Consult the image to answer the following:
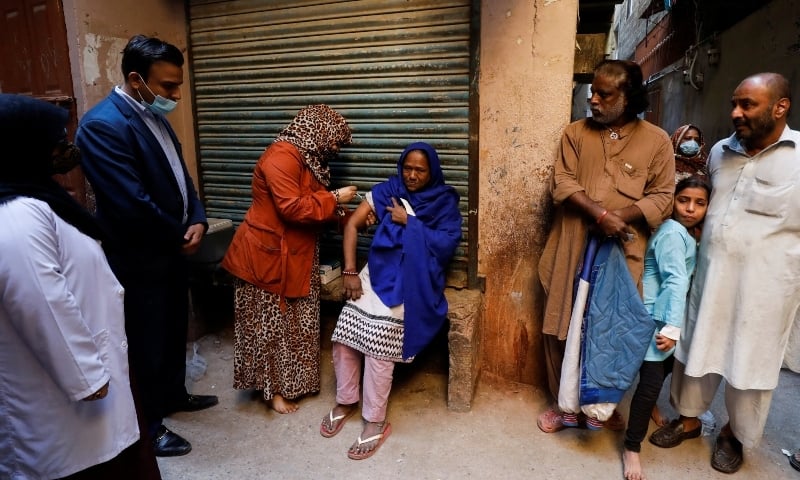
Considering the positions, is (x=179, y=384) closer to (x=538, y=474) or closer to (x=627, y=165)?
(x=538, y=474)

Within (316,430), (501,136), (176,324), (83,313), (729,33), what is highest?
(729,33)

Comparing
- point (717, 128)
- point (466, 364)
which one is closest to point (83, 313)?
point (466, 364)

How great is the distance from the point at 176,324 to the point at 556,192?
230cm

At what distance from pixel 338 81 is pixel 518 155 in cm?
132

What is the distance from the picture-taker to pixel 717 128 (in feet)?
24.5

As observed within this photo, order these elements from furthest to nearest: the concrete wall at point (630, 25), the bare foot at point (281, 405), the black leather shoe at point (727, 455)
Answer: the concrete wall at point (630, 25) → the bare foot at point (281, 405) → the black leather shoe at point (727, 455)

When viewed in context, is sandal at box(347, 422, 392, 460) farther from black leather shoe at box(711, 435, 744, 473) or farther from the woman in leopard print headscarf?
black leather shoe at box(711, 435, 744, 473)

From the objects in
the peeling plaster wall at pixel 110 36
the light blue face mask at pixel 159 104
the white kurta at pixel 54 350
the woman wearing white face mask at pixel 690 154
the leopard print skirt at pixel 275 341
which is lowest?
the leopard print skirt at pixel 275 341

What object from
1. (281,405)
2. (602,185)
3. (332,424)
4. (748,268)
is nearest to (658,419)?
(748,268)

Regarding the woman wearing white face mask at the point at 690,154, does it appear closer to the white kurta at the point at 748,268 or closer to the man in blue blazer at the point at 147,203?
the white kurta at the point at 748,268

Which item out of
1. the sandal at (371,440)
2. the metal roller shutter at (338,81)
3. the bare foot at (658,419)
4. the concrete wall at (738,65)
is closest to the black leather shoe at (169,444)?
the sandal at (371,440)

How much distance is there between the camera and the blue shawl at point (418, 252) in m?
2.82

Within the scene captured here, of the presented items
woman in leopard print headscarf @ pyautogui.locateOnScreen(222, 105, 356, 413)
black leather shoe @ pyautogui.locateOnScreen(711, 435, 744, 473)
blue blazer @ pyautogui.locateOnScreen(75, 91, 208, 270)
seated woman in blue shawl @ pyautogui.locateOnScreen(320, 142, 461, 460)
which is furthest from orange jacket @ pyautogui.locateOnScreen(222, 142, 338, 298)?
black leather shoe @ pyautogui.locateOnScreen(711, 435, 744, 473)

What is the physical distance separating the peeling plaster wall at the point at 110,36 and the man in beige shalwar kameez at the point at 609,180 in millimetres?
2867
